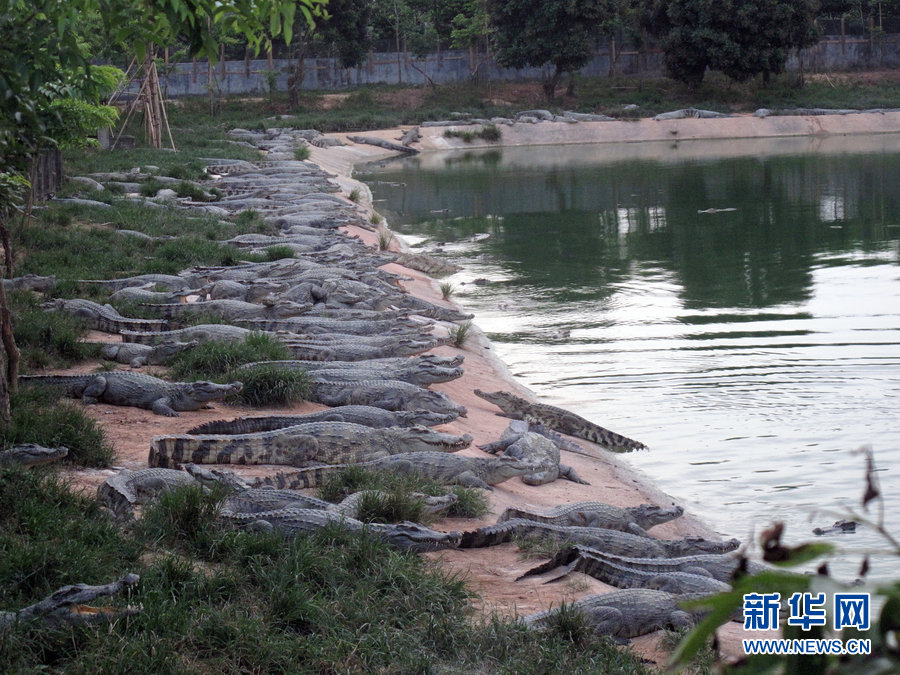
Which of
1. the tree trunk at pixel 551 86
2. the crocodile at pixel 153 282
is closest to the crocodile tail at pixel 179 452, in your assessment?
the crocodile at pixel 153 282

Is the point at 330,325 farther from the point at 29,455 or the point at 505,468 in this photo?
the point at 29,455

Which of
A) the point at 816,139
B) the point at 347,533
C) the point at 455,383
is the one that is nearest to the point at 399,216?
the point at 455,383

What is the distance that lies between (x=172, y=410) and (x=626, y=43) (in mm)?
44042

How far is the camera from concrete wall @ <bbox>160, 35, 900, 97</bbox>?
4541 cm

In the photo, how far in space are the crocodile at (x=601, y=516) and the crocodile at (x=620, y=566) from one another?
584 millimetres

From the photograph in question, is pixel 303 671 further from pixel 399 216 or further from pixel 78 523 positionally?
pixel 399 216

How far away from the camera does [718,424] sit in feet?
26.7

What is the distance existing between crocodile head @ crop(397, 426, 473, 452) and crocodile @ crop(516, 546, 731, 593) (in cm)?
177

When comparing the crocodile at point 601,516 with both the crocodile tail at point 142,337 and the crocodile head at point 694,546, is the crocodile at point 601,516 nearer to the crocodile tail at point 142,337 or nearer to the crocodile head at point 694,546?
the crocodile head at point 694,546

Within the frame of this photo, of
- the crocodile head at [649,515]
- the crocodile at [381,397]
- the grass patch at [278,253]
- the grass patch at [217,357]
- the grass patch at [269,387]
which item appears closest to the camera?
the crocodile head at [649,515]

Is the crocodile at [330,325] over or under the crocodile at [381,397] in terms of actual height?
over

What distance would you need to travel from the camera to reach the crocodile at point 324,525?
4.23m

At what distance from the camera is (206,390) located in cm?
646

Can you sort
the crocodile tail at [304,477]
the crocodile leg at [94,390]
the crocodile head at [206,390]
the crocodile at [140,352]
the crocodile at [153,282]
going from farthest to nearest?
the crocodile at [153,282] → the crocodile at [140,352] → the crocodile head at [206,390] → the crocodile leg at [94,390] → the crocodile tail at [304,477]
